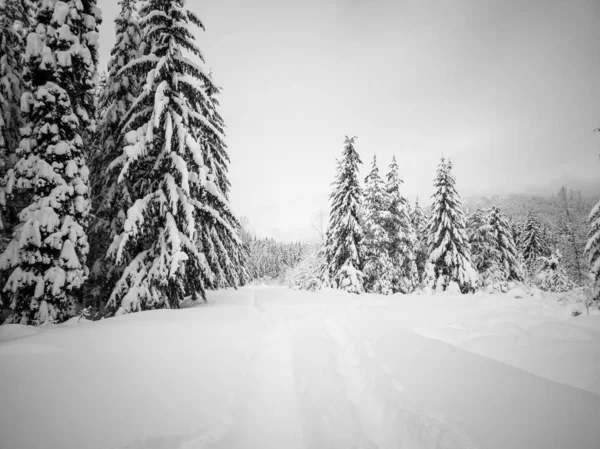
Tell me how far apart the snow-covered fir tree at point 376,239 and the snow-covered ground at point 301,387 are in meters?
12.9

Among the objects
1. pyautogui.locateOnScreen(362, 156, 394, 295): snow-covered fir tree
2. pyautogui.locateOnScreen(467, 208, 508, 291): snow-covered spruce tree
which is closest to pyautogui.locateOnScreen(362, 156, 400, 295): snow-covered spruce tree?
pyautogui.locateOnScreen(362, 156, 394, 295): snow-covered fir tree

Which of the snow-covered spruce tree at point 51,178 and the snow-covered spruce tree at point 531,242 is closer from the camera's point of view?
the snow-covered spruce tree at point 51,178

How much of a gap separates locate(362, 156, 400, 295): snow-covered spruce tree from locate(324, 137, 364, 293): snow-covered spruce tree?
0.69 m

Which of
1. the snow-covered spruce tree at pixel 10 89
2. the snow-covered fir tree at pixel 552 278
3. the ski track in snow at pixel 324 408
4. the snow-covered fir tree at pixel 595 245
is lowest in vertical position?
the snow-covered fir tree at pixel 552 278

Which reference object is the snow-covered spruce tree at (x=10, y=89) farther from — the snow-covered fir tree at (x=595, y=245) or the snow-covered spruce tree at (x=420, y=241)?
the snow-covered fir tree at (x=595, y=245)

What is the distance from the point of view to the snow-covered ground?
7.41 ft

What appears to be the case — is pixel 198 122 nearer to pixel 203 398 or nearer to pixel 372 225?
pixel 203 398

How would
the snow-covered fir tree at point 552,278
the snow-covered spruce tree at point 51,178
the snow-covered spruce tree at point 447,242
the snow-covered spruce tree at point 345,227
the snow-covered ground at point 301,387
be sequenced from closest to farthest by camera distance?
the snow-covered ground at point 301,387 < the snow-covered spruce tree at point 51,178 < the snow-covered spruce tree at point 345,227 < the snow-covered spruce tree at point 447,242 < the snow-covered fir tree at point 552,278

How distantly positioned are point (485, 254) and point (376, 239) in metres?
14.9

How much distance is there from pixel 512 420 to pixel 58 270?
10968mm

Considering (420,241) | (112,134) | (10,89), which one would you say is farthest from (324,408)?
(420,241)

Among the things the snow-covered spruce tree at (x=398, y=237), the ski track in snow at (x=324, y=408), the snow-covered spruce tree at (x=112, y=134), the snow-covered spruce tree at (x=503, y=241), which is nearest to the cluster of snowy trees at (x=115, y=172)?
the snow-covered spruce tree at (x=112, y=134)

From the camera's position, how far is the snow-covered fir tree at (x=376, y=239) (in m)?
17.9

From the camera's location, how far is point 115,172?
945 centimetres
